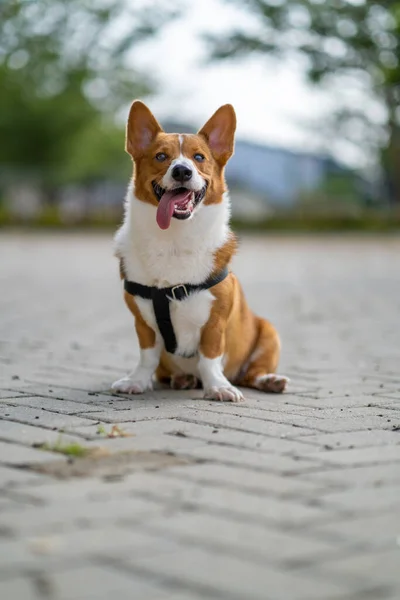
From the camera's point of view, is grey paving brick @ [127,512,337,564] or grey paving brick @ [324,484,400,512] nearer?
grey paving brick @ [127,512,337,564]

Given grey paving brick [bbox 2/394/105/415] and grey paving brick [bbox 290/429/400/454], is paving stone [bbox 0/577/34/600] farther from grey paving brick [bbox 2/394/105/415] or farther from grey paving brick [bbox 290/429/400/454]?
grey paving brick [bbox 2/394/105/415]

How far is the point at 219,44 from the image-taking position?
2928 cm

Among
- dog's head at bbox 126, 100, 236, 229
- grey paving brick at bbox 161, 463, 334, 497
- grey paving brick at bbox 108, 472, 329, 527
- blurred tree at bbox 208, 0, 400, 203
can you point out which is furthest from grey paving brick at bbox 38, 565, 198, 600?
blurred tree at bbox 208, 0, 400, 203

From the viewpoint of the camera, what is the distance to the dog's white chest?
4.52m

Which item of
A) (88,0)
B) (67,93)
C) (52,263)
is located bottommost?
(52,263)

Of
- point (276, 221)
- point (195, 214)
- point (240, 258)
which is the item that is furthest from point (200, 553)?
point (276, 221)

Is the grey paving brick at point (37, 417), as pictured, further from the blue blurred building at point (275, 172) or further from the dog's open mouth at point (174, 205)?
the blue blurred building at point (275, 172)

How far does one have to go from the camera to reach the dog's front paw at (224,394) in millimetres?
4391

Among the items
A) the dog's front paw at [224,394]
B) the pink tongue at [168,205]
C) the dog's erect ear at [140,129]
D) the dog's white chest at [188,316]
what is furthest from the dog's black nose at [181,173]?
the dog's front paw at [224,394]

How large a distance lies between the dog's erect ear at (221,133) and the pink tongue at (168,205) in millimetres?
326

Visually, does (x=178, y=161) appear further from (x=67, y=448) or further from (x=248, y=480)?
(x=248, y=480)

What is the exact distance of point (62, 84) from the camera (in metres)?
44.3

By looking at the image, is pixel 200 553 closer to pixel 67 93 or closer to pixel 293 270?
pixel 293 270

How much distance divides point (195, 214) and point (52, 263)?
1075 cm
